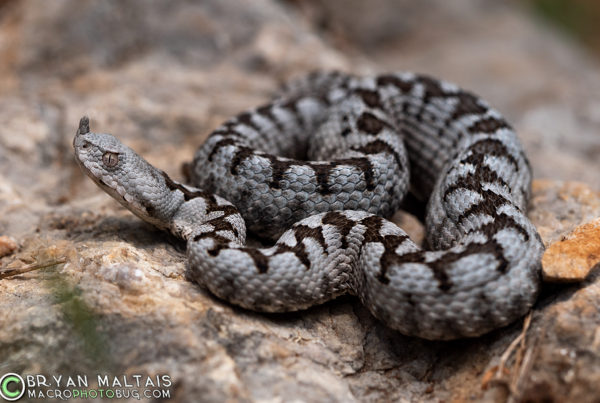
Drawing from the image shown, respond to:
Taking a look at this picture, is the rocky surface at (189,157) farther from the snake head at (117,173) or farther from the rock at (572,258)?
the snake head at (117,173)

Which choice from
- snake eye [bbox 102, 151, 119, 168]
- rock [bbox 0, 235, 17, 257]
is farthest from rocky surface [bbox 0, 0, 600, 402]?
snake eye [bbox 102, 151, 119, 168]

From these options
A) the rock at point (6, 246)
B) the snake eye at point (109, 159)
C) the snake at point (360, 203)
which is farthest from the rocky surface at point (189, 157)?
the snake eye at point (109, 159)

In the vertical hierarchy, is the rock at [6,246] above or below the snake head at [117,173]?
below

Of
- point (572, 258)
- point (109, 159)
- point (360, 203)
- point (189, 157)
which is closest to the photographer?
point (572, 258)

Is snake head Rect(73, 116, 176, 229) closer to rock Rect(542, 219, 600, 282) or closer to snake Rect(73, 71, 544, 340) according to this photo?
snake Rect(73, 71, 544, 340)

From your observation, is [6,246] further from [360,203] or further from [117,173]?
[360,203]

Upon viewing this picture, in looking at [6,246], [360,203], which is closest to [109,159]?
[6,246]
